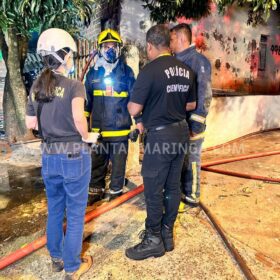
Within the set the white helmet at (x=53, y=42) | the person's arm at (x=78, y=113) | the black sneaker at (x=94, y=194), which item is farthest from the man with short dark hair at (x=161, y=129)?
the black sneaker at (x=94, y=194)

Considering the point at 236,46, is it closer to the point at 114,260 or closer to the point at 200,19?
the point at 200,19

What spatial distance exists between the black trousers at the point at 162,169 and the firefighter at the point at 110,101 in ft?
3.06

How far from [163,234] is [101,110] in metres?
1.53

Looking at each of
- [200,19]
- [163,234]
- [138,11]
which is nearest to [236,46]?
[200,19]

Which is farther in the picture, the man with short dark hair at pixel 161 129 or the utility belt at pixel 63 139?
the man with short dark hair at pixel 161 129

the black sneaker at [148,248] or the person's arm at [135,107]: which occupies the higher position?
the person's arm at [135,107]

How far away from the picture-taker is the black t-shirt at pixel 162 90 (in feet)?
7.80

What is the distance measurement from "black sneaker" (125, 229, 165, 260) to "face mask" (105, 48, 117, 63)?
6.06 ft

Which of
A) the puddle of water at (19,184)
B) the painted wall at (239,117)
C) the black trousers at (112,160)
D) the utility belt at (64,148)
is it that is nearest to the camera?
the utility belt at (64,148)

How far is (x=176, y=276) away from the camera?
2.38 meters

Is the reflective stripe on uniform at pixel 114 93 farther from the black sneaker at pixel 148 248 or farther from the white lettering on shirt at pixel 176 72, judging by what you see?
the black sneaker at pixel 148 248

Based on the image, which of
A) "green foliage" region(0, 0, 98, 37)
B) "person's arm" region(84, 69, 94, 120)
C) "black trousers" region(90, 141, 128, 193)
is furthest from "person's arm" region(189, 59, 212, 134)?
"green foliage" region(0, 0, 98, 37)

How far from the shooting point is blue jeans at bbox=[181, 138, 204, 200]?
330 cm

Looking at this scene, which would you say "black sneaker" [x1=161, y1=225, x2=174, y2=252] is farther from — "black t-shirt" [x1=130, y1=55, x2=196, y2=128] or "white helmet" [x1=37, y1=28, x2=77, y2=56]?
"white helmet" [x1=37, y1=28, x2=77, y2=56]
